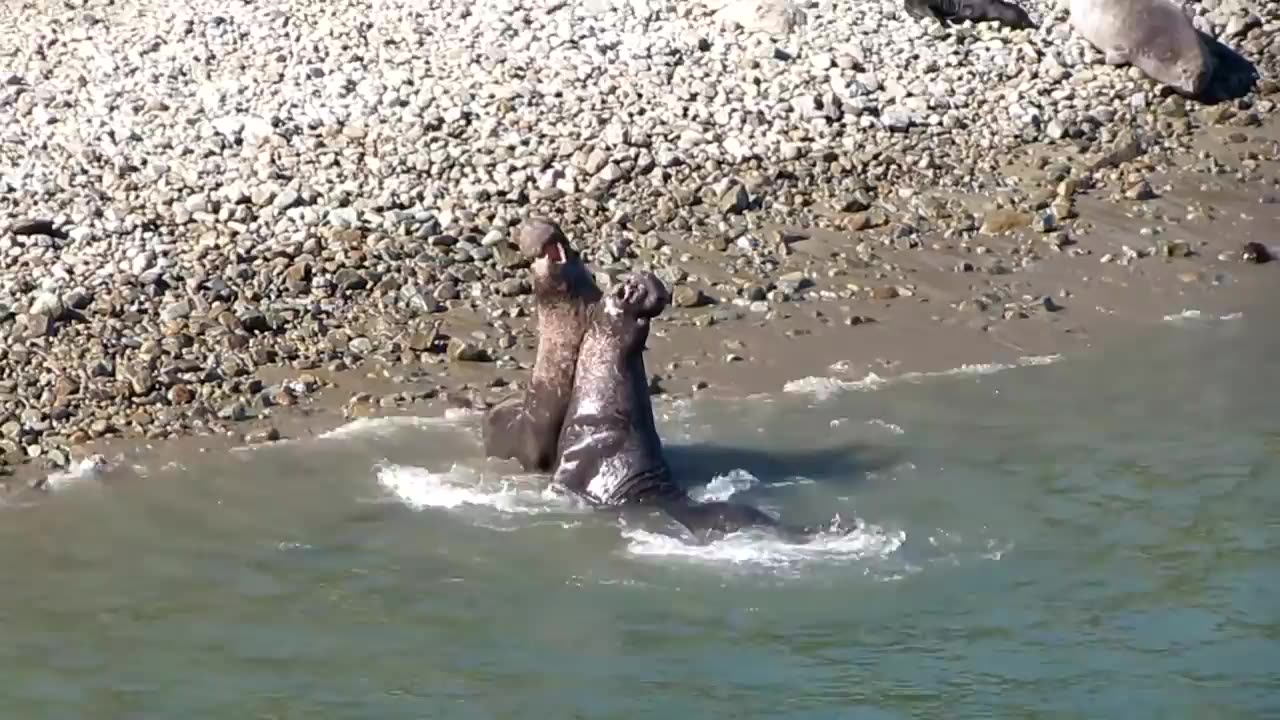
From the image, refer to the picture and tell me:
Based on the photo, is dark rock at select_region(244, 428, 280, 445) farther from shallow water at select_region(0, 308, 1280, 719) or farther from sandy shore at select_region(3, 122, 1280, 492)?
shallow water at select_region(0, 308, 1280, 719)

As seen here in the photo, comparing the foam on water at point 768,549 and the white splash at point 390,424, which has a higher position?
the white splash at point 390,424

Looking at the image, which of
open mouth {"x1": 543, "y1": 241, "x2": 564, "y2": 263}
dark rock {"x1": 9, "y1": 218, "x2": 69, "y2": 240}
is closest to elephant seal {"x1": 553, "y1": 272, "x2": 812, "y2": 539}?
open mouth {"x1": 543, "y1": 241, "x2": 564, "y2": 263}

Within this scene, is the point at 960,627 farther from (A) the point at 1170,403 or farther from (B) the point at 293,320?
(B) the point at 293,320

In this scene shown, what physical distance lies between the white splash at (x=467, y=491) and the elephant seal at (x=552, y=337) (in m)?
0.19

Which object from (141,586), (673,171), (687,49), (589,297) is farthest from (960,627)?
(687,49)

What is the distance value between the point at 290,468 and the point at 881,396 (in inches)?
129

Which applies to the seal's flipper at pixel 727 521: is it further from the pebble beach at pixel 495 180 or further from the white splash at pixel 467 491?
the pebble beach at pixel 495 180

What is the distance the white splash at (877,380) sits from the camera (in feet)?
37.3

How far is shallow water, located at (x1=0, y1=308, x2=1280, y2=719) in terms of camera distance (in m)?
7.45

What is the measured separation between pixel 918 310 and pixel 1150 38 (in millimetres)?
4963

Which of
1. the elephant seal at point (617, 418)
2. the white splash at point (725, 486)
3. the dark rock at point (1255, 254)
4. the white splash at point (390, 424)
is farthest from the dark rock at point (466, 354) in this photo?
the dark rock at point (1255, 254)

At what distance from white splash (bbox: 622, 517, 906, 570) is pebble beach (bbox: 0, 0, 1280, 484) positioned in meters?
2.53

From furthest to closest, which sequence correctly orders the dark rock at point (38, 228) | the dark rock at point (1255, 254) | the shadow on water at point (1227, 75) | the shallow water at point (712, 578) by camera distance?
the shadow on water at point (1227, 75) → the dark rock at point (1255, 254) → the dark rock at point (38, 228) → the shallow water at point (712, 578)

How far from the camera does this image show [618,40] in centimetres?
1547
